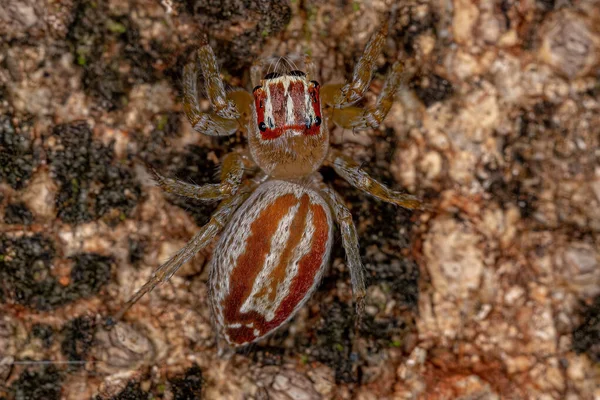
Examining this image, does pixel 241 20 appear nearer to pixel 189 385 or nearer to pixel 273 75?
pixel 273 75

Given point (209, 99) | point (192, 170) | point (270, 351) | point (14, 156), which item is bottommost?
point (270, 351)

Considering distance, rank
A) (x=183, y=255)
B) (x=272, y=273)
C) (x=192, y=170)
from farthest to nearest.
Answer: (x=192, y=170), (x=183, y=255), (x=272, y=273)

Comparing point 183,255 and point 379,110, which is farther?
point 379,110

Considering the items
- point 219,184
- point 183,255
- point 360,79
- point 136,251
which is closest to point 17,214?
point 136,251

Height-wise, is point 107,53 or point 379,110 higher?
point 107,53

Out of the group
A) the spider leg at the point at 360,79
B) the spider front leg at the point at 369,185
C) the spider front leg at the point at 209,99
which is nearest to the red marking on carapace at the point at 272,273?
the spider front leg at the point at 369,185

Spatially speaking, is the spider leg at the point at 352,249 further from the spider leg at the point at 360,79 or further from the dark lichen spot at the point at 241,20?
the dark lichen spot at the point at 241,20
